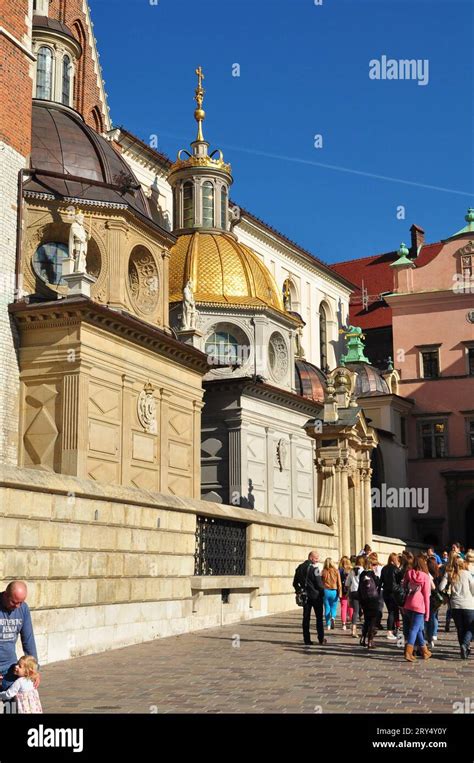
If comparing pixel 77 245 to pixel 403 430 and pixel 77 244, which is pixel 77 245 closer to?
pixel 77 244

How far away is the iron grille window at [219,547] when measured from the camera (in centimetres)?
1941

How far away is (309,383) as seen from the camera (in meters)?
45.1

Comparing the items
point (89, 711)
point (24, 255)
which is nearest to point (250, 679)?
point (89, 711)

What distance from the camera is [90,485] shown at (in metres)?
15.0

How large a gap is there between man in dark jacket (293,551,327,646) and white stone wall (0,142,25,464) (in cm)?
→ 919

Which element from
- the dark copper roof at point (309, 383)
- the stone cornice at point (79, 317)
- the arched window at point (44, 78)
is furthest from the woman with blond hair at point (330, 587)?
the dark copper roof at point (309, 383)

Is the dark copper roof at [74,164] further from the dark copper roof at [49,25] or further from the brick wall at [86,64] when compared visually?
the brick wall at [86,64]

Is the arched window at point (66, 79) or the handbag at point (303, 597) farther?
the arched window at point (66, 79)

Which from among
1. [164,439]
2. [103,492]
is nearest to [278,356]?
[164,439]

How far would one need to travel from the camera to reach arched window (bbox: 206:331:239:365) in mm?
39281

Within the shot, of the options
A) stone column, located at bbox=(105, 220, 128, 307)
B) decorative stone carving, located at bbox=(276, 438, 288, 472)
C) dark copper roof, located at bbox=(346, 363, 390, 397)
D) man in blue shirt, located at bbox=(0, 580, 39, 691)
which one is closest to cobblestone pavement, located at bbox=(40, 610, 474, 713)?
man in blue shirt, located at bbox=(0, 580, 39, 691)

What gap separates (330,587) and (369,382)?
114ft

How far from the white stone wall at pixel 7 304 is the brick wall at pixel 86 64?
1473 cm
